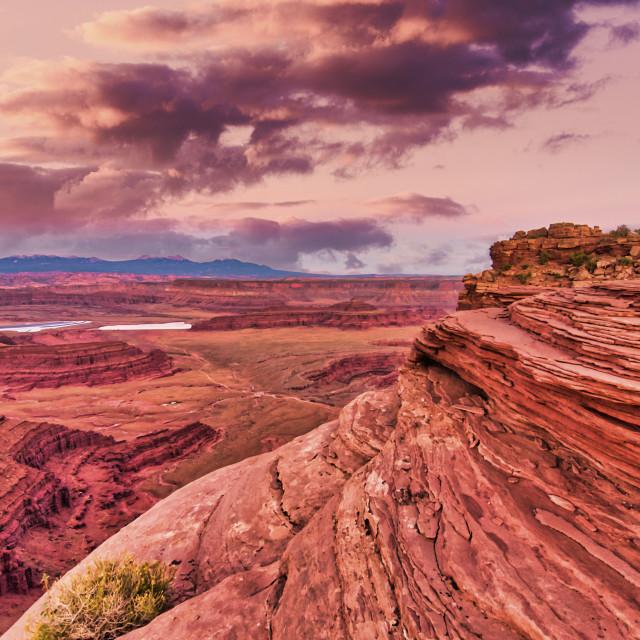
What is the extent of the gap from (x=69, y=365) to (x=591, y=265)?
216ft

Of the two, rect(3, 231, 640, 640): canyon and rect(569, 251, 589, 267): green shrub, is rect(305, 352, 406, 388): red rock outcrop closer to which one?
rect(569, 251, 589, 267): green shrub

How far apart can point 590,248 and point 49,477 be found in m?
37.3

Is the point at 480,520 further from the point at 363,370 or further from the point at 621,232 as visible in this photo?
the point at 363,370

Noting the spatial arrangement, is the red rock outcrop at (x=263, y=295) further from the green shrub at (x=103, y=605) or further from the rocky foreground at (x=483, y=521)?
the rocky foreground at (x=483, y=521)

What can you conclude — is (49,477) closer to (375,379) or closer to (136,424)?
(136,424)

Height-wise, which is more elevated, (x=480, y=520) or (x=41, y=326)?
(x=480, y=520)

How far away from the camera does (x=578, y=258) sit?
14.7 meters

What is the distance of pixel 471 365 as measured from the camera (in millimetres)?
9984

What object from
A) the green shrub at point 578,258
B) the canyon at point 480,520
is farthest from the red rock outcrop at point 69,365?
the green shrub at point 578,258

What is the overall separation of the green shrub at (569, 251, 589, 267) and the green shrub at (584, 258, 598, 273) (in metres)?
0.41

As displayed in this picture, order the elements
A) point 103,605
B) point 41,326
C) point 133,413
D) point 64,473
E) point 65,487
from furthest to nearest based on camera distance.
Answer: point 41,326 → point 133,413 → point 64,473 → point 65,487 → point 103,605

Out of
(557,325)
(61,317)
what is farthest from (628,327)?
(61,317)

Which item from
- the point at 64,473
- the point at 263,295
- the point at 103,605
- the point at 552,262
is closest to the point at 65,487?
the point at 64,473

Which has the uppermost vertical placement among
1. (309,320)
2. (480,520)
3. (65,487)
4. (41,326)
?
(480,520)
